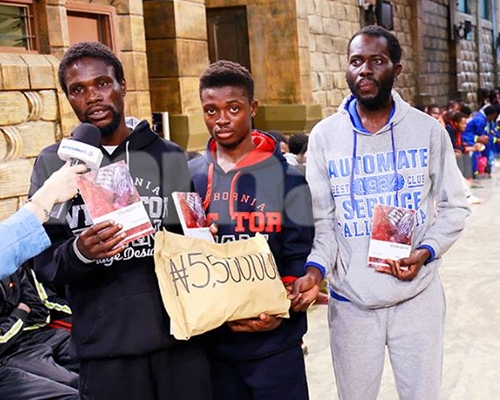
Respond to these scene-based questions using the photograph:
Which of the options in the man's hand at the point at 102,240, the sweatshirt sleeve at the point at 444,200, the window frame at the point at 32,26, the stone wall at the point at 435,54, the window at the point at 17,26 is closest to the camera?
the man's hand at the point at 102,240

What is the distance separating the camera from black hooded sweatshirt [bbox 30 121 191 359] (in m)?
1.85

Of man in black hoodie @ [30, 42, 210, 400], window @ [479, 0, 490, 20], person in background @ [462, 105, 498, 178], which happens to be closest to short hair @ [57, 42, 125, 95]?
man in black hoodie @ [30, 42, 210, 400]

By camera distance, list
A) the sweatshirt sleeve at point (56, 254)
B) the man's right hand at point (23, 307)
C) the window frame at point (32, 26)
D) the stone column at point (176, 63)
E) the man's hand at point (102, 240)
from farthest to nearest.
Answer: the stone column at point (176, 63), the window frame at point (32, 26), the man's right hand at point (23, 307), the sweatshirt sleeve at point (56, 254), the man's hand at point (102, 240)

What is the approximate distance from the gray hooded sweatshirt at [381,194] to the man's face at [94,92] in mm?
721

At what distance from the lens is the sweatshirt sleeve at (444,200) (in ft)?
6.93

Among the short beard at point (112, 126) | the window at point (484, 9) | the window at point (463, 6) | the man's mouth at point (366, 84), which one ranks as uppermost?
the window at point (484, 9)

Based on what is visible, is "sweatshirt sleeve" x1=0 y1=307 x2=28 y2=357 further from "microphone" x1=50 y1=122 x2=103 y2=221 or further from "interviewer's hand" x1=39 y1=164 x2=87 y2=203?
"interviewer's hand" x1=39 y1=164 x2=87 y2=203

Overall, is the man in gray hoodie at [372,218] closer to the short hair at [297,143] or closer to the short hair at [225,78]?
the short hair at [225,78]

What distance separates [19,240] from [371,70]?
123 cm

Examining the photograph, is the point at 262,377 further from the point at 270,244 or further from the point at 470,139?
the point at 470,139

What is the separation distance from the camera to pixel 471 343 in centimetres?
396

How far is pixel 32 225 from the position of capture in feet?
5.14

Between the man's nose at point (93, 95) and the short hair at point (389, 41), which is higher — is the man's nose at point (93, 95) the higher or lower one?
the lower one

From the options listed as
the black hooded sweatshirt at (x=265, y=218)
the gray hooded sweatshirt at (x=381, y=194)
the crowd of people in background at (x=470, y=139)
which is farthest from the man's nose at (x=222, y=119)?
the crowd of people in background at (x=470, y=139)
